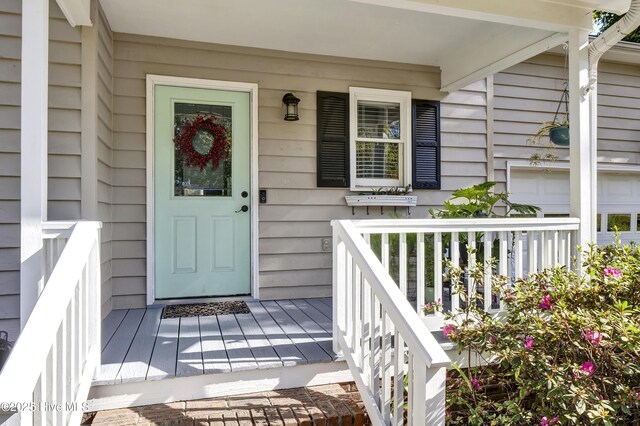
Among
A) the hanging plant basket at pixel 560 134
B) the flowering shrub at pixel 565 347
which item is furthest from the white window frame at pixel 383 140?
the flowering shrub at pixel 565 347

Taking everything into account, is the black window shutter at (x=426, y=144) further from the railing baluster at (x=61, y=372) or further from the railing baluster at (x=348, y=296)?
the railing baluster at (x=61, y=372)

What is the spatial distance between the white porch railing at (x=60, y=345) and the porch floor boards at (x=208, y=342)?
251mm

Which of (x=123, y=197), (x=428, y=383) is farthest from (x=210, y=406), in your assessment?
(x=123, y=197)

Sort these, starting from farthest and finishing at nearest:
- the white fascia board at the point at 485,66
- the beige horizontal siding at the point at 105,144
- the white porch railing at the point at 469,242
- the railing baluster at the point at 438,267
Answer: the white fascia board at the point at 485,66
the beige horizontal siding at the point at 105,144
the railing baluster at the point at 438,267
the white porch railing at the point at 469,242

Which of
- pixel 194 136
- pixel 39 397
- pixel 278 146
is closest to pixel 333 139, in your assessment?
pixel 278 146

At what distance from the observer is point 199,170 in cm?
379

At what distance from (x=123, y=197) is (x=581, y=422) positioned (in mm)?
3399

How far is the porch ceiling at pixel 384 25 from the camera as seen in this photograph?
2.93 m

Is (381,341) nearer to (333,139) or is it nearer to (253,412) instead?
(253,412)

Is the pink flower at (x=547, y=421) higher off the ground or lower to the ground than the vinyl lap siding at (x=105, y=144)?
lower

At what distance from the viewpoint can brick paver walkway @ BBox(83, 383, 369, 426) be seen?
2000mm

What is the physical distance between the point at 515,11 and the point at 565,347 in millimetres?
2188

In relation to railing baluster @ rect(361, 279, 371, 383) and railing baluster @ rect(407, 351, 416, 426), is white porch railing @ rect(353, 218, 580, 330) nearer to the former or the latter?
railing baluster @ rect(361, 279, 371, 383)

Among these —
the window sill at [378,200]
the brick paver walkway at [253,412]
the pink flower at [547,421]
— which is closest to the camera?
the pink flower at [547,421]
